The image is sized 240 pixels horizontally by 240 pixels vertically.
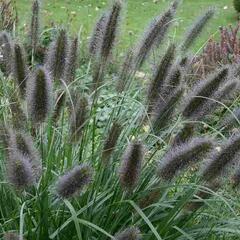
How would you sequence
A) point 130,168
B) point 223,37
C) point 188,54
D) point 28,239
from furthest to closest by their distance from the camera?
point 223,37
point 188,54
point 28,239
point 130,168

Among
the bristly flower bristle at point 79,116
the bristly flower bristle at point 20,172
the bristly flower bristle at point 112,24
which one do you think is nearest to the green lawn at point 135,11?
the bristly flower bristle at point 112,24

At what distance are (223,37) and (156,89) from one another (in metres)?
5.07

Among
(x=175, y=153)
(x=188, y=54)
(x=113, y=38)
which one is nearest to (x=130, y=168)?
(x=175, y=153)

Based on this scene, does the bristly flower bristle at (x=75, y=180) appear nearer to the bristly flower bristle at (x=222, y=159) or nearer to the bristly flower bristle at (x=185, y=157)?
the bristly flower bristle at (x=185, y=157)

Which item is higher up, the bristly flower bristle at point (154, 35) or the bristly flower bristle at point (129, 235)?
the bristly flower bristle at point (154, 35)

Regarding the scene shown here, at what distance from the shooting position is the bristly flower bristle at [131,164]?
2.19 metres

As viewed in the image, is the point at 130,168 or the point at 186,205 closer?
the point at 130,168

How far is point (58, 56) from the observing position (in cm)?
277

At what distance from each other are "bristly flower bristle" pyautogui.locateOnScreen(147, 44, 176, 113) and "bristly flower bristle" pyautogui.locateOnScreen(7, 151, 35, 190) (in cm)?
80

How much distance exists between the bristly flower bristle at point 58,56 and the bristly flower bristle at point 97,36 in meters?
0.18

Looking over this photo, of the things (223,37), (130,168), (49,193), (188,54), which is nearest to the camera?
(130,168)

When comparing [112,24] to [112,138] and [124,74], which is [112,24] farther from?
[112,138]

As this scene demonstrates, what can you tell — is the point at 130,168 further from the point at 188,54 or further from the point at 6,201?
the point at 188,54

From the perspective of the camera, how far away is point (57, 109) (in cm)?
289
